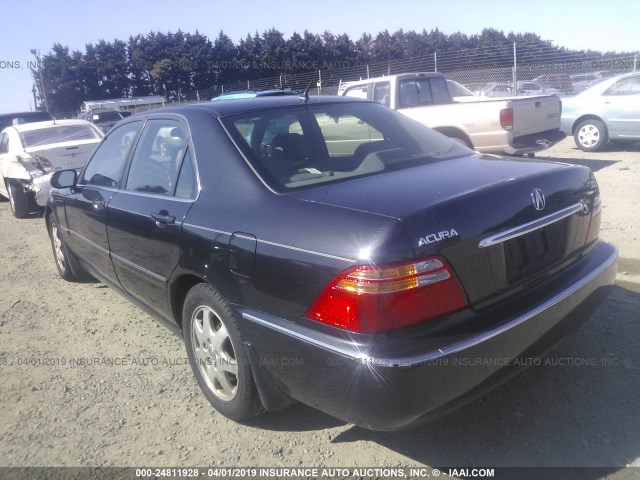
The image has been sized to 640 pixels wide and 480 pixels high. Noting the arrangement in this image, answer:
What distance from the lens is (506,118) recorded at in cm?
829

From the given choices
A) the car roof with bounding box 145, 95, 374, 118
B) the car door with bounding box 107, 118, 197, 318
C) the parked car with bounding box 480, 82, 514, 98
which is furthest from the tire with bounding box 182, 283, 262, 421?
the parked car with bounding box 480, 82, 514, 98

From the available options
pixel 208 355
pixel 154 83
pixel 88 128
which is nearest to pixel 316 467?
pixel 208 355

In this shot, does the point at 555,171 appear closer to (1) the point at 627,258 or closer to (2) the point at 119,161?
(1) the point at 627,258

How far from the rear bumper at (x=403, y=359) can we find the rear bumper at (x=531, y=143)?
616cm

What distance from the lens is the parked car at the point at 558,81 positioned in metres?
20.0

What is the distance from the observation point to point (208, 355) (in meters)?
3.06

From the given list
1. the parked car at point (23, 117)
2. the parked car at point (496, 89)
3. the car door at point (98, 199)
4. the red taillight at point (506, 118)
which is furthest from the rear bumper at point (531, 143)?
the parked car at point (23, 117)

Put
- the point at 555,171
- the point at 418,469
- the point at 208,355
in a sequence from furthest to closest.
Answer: the point at 208,355, the point at 555,171, the point at 418,469

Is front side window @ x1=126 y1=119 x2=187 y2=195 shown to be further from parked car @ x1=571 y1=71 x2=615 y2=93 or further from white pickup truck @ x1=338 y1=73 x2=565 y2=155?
parked car @ x1=571 y1=71 x2=615 y2=93

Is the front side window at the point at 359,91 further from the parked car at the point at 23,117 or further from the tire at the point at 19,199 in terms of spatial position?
the parked car at the point at 23,117

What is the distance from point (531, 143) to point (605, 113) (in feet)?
9.68

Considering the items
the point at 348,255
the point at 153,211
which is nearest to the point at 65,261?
the point at 153,211

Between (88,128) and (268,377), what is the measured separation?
9008 mm

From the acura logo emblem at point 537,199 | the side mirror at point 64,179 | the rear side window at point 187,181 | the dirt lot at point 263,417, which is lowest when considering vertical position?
the dirt lot at point 263,417
